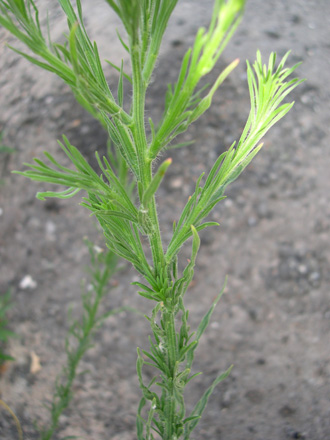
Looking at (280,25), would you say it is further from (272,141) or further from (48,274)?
(48,274)

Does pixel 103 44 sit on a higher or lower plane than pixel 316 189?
higher

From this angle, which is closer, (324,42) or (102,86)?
(102,86)

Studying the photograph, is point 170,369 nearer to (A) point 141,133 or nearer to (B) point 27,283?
(A) point 141,133

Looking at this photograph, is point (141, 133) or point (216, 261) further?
point (216, 261)

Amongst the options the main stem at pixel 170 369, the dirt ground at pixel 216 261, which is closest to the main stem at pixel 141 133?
the main stem at pixel 170 369

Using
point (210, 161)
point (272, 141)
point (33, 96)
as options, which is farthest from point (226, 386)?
point (33, 96)

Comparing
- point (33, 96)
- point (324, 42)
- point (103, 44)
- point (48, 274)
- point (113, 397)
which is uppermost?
point (324, 42)

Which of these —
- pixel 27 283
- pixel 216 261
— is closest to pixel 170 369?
pixel 216 261

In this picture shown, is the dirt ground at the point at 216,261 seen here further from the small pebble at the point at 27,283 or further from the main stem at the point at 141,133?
the main stem at the point at 141,133
